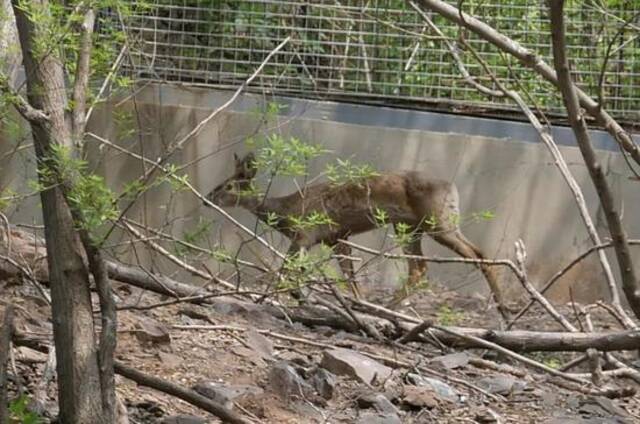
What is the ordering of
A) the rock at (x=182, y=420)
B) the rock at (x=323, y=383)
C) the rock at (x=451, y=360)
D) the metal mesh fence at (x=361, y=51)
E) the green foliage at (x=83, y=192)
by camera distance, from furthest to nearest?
the metal mesh fence at (x=361, y=51)
the rock at (x=451, y=360)
the rock at (x=323, y=383)
the rock at (x=182, y=420)
the green foliage at (x=83, y=192)

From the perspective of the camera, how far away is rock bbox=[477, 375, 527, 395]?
20.4 feet

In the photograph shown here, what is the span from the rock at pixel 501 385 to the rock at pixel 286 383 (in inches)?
42.5

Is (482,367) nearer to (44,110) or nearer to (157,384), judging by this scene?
(157,384)

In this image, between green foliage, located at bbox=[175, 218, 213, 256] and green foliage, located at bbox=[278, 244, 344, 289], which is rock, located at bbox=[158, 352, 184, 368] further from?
green foliage, located at bbox=[278, 244, 344, 289]

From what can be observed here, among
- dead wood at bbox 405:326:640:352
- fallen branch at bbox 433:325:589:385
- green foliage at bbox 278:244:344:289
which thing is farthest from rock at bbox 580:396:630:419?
green foliage at bbox 278:244:344:289

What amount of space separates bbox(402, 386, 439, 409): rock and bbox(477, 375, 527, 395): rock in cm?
43

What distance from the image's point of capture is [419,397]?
5805 millimetres

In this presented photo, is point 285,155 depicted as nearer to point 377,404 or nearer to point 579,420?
point 377,404

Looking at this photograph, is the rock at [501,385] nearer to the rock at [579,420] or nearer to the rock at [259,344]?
the rock at [579,420]

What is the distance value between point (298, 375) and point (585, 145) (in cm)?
191

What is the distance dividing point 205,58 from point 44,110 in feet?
21.1

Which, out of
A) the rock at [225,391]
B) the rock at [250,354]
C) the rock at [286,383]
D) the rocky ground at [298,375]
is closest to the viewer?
the rock at [225,391]

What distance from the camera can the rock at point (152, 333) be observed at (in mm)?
5906

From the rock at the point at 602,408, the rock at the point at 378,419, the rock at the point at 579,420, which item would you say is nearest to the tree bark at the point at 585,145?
the rock at the point at 579,420
